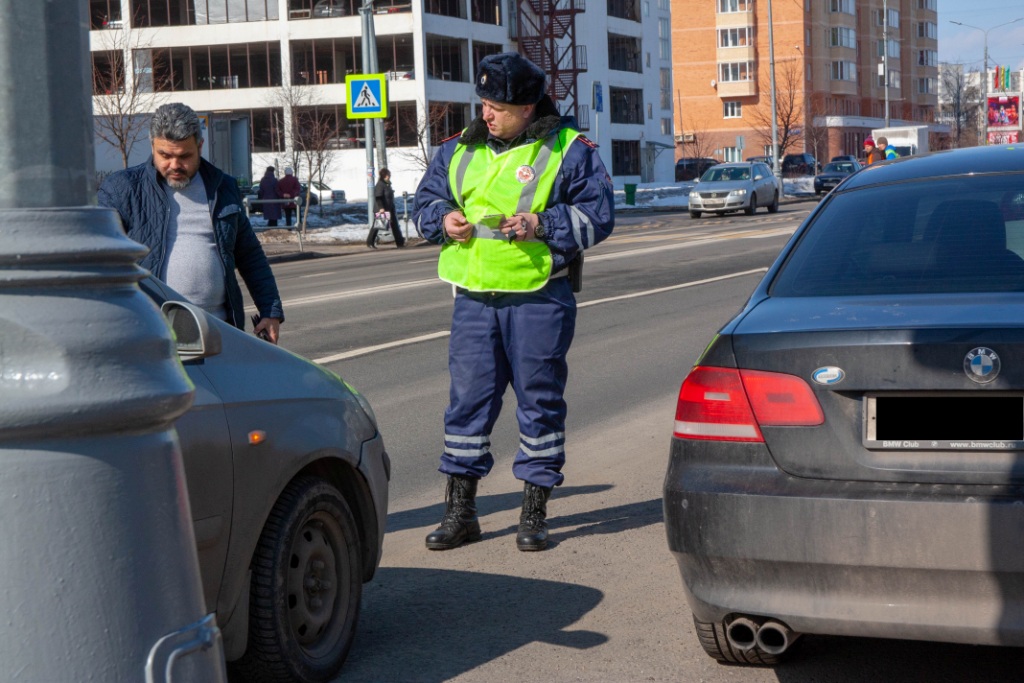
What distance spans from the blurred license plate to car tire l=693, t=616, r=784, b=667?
0.77 m

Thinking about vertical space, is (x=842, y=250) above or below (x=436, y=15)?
below

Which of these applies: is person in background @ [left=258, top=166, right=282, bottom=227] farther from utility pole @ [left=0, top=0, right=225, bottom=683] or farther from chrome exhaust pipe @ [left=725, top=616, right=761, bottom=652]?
utility pole @ [left=0, top=0, right=225, bottom=683]

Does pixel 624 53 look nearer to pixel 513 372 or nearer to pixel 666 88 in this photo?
pixel 666 88

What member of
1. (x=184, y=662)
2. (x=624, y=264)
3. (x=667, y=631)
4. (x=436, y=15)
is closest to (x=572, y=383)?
(x=667, y=631)

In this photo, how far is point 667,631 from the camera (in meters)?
4.49

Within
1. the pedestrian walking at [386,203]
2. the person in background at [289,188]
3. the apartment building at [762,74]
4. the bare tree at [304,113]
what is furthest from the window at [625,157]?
the pedestrian walking at [386,203]

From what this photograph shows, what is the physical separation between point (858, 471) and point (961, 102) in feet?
470

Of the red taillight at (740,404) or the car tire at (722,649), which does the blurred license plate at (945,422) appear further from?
the car tire at (722,649)

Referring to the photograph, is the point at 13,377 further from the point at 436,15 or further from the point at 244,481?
the point at 436,15

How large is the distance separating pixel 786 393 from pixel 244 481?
1.45 m

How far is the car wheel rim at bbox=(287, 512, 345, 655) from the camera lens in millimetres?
3916

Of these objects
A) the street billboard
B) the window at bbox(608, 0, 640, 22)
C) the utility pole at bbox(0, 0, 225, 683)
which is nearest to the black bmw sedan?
the utility pole at bbox(0, 0, 225, 683)

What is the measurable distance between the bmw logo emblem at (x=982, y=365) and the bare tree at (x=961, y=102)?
13502 centimetres

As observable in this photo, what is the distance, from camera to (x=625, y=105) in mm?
88562
